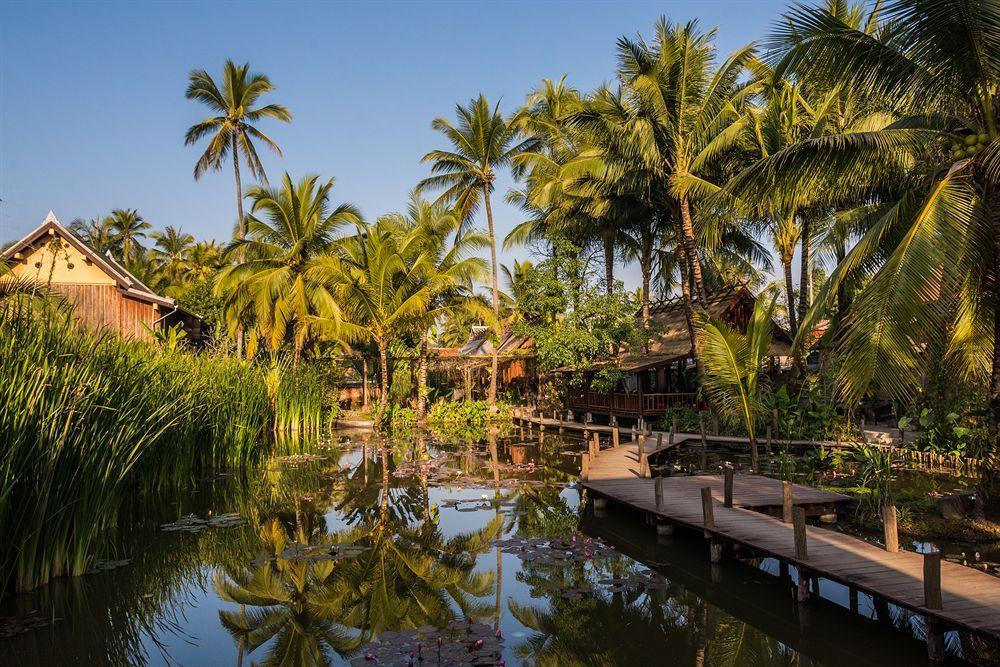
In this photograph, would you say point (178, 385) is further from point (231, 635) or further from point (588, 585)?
point (588, 585)

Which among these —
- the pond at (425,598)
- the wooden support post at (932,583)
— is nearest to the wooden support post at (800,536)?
the pond at (425,598)

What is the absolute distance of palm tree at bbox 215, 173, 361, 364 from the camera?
90.6 feet

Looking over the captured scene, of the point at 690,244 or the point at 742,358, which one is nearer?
the point at 742,358

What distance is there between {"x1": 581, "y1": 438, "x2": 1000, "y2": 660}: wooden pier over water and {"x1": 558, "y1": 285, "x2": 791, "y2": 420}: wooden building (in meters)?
9.20

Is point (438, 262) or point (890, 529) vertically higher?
point (438, 262)

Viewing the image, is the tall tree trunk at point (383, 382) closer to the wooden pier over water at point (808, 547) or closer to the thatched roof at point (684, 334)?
the thatched roof at point (684, 334)

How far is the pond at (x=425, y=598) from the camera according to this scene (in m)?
6.71

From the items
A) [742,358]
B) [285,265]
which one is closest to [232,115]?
[285,265]

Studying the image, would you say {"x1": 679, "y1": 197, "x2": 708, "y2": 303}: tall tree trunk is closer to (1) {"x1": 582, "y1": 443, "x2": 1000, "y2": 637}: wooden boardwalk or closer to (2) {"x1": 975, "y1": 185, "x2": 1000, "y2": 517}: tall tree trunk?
(1) {"x1": 582, "y1": 443, "x2": 1000, "y2": 637}: wooden boardwalk

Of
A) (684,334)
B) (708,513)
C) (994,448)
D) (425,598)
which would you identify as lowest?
(425,598)

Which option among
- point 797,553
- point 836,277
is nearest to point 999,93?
point 836,277

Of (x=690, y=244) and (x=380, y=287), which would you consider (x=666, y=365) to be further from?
(x=380, y=287)

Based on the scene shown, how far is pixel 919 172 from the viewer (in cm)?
1076

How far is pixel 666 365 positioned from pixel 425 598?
63.0 feet
